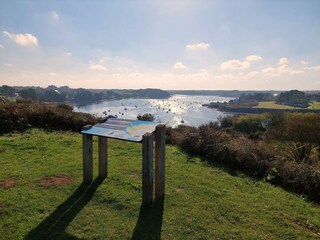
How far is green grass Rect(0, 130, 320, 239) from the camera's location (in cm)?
404

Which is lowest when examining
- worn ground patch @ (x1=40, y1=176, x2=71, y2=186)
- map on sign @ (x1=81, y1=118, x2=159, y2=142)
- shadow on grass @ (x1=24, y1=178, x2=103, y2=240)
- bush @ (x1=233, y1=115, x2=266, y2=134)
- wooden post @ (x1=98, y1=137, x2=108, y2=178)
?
bush @ (x1=233, y1=115, x2=266, y2=134)

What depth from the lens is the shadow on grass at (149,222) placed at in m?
3.93

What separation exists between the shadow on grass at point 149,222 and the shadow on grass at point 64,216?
3.33 feet

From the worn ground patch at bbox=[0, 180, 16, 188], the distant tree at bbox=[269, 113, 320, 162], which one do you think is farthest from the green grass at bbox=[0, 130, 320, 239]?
the distant tree at bbox=[269, 113, 320, 162]

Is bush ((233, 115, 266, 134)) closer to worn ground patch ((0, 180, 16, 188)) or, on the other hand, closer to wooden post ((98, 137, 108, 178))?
wooden post ((98, 137, 108, 178))

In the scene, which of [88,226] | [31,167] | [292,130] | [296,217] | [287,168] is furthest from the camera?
[292,130]

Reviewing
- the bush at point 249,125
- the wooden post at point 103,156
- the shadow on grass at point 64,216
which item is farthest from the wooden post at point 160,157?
the bush at point 249,125

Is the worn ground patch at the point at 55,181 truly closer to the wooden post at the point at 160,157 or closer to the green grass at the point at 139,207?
the green grass at the point at 139,207

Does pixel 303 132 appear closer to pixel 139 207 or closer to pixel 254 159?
pixel 254 159

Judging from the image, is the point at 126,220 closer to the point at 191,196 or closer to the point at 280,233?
the point at 191,196

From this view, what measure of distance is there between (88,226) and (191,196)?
230 centimetres

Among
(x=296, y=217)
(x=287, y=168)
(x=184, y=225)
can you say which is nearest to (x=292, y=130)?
(x=287, y=168)

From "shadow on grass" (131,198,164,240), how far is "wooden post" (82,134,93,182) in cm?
169

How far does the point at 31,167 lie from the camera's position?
6.69 meters
